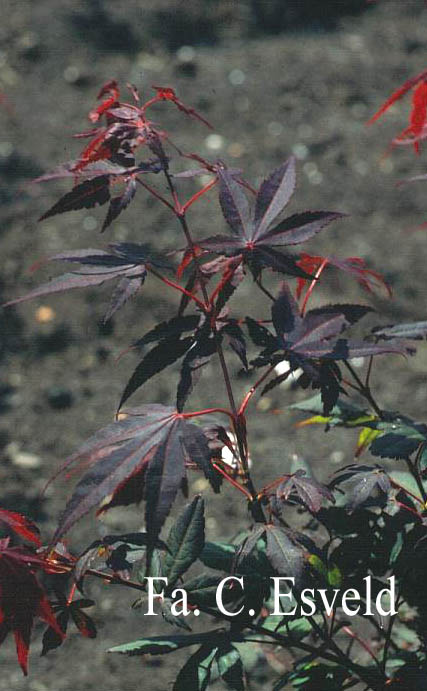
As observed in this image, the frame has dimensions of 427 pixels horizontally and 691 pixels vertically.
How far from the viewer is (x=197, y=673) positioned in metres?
1.17

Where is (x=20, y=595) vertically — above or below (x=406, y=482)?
above

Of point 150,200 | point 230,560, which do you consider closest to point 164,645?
point 230,560

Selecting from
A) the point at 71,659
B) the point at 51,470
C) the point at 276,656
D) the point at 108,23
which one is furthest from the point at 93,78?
the point at 276,656

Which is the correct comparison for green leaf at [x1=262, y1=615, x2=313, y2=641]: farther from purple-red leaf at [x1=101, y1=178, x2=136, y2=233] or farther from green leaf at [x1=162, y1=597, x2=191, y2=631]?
purple-red leaf at [x1=101, y1=178, x2=136, y2=233]

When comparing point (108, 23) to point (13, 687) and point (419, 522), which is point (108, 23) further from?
point (419, 522)

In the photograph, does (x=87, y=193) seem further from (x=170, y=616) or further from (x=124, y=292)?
(x=170, y=616)

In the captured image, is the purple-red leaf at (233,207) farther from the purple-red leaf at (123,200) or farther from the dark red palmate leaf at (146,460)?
the dark red palmate leaf at (146,460)

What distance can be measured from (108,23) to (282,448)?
2.65m

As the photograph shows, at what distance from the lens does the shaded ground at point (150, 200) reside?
7.91 ft

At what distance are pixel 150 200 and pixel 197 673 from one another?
242 centimetres

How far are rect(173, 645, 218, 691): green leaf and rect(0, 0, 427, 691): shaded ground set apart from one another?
0.80 m

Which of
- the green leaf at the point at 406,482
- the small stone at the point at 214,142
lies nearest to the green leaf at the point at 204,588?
the green leaf at the point at 406,482

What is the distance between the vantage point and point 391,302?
9.49ft

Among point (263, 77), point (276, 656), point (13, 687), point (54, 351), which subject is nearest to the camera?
point (276, 656)
